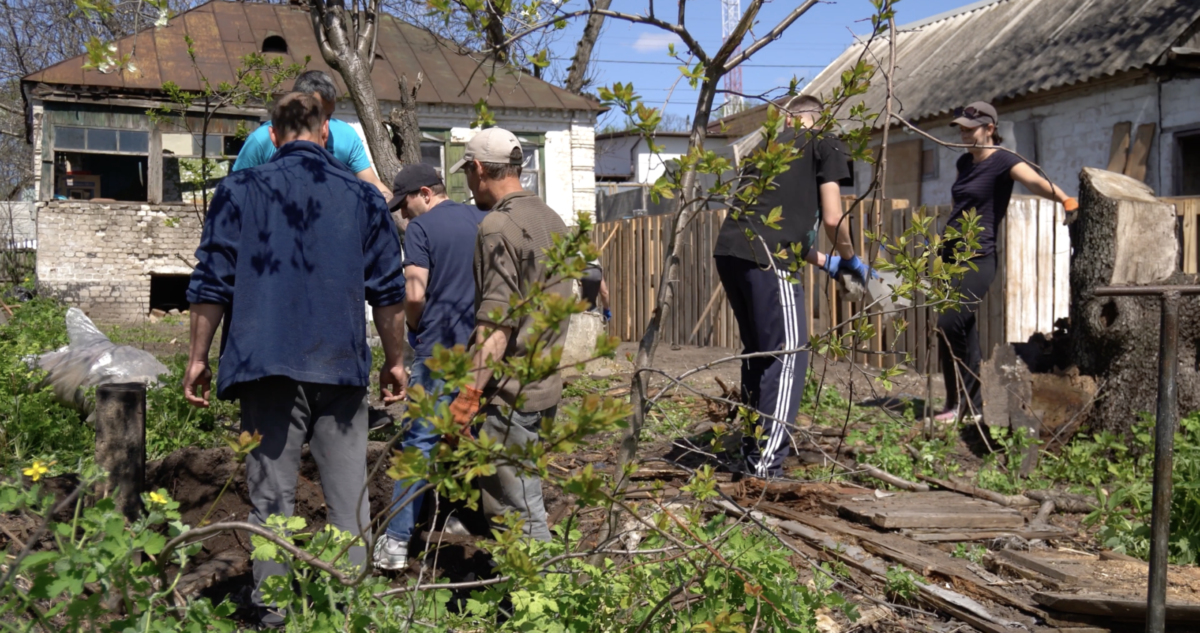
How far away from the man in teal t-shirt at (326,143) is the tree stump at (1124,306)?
3599 mm

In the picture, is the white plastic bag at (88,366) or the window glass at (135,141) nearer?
the white plastic bag at (88,366)

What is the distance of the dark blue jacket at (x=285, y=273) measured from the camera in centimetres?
297

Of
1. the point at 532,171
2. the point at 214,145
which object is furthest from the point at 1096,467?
the point at 214,145

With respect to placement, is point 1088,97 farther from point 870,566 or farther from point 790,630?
point 790,630

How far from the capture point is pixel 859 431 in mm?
5754

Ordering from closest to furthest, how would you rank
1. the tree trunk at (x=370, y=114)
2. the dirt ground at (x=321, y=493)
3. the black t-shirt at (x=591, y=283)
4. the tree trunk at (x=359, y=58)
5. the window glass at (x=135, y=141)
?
1. the black t-shirt at (x=591, y=283)
2. the dirt ground at (x=321, y=493)
3. the tree trunk at (x=359, y=58)
4. the tree trunk at (x=370, y=114)
5. the window glass at (x=135, y=141)

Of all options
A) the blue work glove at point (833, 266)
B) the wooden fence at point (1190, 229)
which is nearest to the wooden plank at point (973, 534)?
the blue work glove at point (833, 266)

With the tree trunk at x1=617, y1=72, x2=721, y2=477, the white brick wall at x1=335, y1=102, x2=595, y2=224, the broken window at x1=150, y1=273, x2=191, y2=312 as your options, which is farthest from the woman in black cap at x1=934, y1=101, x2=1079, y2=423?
the broken window at x1=150, y1=273, x2=191, y2=312

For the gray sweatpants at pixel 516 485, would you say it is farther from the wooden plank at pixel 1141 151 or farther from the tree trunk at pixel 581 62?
the tree trunk at pixel 581 62

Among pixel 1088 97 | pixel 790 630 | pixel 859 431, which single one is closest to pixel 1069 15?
pixel 1088 97

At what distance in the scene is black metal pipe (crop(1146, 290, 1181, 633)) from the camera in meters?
2.56

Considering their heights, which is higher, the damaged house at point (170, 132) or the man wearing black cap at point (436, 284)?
the damaged house at point (170, 132)

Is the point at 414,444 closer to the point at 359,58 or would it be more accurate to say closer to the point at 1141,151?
the point at 359,58

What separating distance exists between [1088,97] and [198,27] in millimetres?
13831
